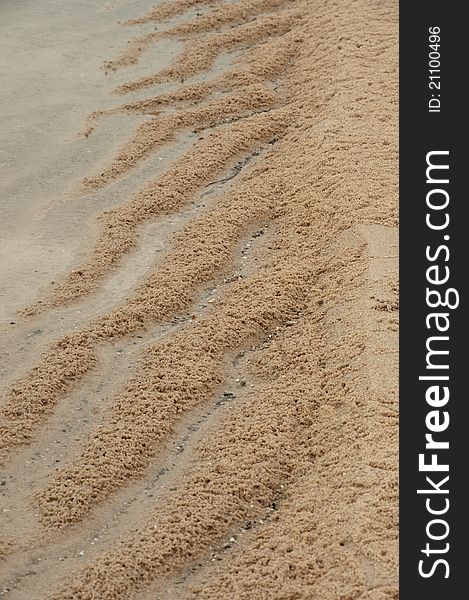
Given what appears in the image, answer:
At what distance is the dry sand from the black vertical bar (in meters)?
0.10

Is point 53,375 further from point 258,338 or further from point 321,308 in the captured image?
point 321,308

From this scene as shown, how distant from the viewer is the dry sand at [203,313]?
3113 mm

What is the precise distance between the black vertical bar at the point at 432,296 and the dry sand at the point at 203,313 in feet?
0.33

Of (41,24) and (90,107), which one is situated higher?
(41,24)

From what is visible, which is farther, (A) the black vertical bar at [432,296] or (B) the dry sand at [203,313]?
(B) the dry sand at [203,313]

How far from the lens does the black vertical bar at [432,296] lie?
2826 mm

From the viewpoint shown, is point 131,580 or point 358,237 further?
point 358,237

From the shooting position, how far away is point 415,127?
4172mm

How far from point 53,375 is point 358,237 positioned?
58.0 inches

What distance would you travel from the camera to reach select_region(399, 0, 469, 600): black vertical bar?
9.27ft

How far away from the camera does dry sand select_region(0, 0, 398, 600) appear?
311cm

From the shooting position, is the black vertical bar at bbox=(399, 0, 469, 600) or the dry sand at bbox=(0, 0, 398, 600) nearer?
the black vertical bar at bbox=(399, 0, 469, 600)

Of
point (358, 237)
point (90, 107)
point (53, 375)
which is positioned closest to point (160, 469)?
point (53, 375)

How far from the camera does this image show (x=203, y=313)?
429 centimetres
